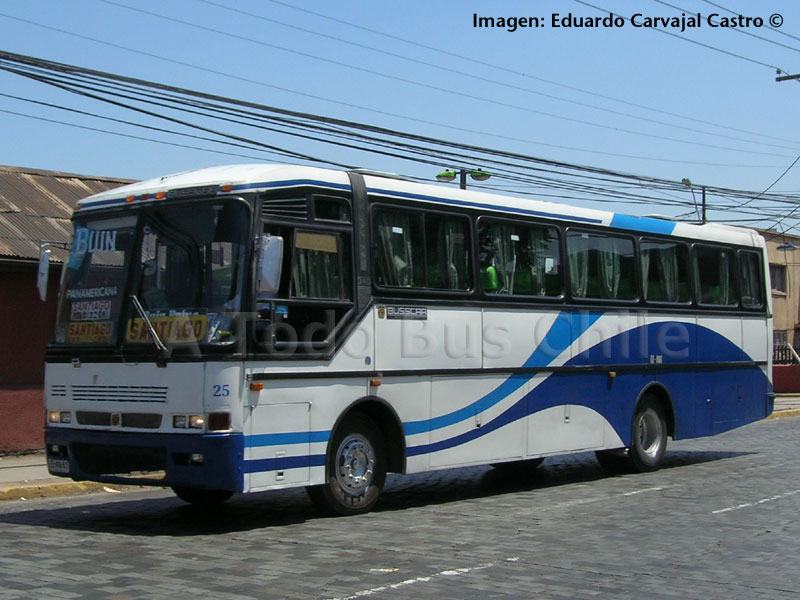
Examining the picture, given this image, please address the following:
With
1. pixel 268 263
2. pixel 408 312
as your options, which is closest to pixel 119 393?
pixel 268 263

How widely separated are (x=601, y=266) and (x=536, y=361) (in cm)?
196

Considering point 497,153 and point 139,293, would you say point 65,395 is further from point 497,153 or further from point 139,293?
point 497,153

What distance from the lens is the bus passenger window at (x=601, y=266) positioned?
1447 centimetres

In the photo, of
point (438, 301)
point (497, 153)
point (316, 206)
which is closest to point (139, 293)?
point (316, 206)

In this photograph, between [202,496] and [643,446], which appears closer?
[202,496]

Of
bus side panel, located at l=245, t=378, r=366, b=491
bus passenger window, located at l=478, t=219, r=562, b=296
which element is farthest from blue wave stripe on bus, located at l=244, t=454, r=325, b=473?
bus passenger window, located at l=478, t=219, r=562, b=296

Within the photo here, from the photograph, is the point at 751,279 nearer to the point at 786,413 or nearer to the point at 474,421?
the point at 474,421

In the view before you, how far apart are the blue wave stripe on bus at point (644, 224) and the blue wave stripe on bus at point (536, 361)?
4.77 feet

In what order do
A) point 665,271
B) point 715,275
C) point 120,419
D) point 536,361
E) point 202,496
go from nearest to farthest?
point 120,419
point 202,496
point 536,361
point 665,271
point 715,275

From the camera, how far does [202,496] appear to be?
39.5 feet

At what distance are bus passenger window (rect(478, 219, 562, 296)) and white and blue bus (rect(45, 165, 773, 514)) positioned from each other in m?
0.02

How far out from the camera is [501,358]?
43.4ft

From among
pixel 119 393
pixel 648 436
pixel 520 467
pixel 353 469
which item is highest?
pixel 119 393

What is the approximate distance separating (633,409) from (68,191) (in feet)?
→ 34.1
